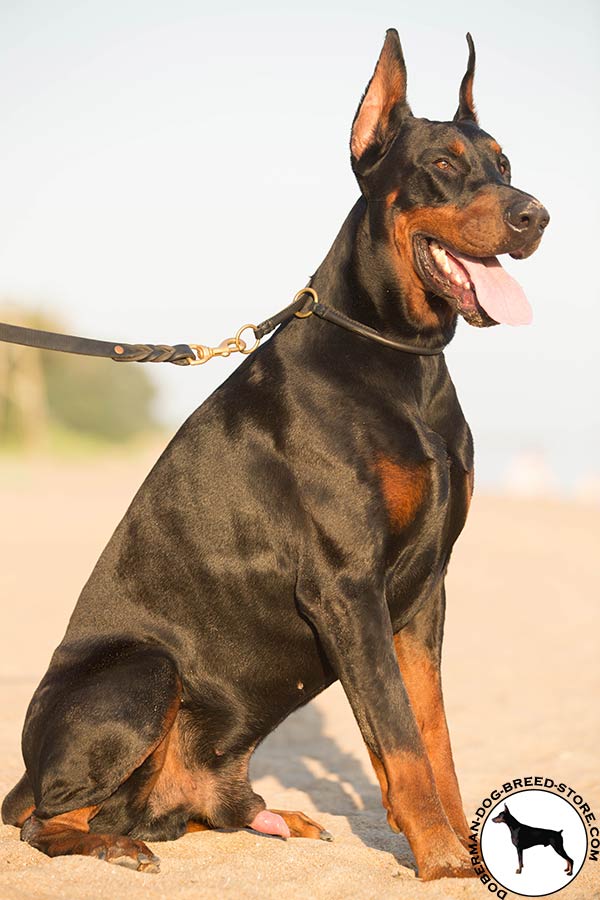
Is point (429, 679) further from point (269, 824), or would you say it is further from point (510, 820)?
A: point (269, 824)

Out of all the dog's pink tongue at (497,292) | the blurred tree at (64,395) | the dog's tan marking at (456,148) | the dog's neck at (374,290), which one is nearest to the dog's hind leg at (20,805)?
the dog's neck at (374,290)

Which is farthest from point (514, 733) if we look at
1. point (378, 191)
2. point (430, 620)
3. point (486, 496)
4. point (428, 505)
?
point (486, 496)

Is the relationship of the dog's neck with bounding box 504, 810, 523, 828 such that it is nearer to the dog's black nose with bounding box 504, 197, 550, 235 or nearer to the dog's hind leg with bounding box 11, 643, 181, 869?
the dog's hind leg with bounding box 11, 643, 181, 869

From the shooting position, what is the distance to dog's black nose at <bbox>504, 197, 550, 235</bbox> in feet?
12.3

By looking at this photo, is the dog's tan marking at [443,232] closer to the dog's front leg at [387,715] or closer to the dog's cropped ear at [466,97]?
the dog's cropped ear at [466,97]

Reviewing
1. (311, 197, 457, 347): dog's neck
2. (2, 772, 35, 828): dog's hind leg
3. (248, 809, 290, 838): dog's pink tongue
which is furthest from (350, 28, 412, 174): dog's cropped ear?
(2, 772, 35, 828): dog's hind leg

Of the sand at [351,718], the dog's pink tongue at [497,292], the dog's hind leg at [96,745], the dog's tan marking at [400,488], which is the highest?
the dog's pink tongue at [497,292]

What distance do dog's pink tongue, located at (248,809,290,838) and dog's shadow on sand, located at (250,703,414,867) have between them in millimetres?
322

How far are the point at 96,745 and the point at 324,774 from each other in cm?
273

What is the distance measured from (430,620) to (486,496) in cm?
1692

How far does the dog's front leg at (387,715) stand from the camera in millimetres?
3438

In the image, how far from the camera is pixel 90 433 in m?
40.6

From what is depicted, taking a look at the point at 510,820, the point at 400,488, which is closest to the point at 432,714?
the point at 510,820

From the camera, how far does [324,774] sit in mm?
6133
